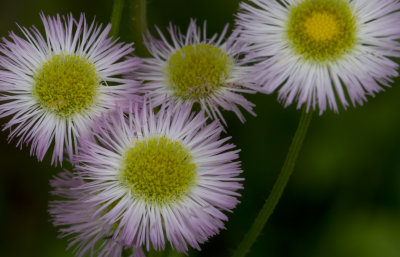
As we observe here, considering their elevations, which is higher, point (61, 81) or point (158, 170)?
point (61, 81)

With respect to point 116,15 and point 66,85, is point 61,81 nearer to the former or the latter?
point 66,85

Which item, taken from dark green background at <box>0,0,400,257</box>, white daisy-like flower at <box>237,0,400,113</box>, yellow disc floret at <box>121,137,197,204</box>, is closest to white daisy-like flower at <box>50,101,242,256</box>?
yellow disc floret at <box>121,137,197,204</box>

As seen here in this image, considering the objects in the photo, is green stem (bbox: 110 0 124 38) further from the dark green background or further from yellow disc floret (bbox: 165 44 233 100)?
the dark green background

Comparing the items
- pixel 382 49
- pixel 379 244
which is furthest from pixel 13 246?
pixel 382 49

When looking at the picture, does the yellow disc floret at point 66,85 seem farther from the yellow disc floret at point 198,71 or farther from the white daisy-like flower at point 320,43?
the white daisy-like flower at point 320,43

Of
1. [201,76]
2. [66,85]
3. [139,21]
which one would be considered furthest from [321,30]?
[66,85]

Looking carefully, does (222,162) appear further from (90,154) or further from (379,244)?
(379,244)

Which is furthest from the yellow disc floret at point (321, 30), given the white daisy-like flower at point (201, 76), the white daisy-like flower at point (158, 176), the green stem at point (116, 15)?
the green stem at point (116, 15)
